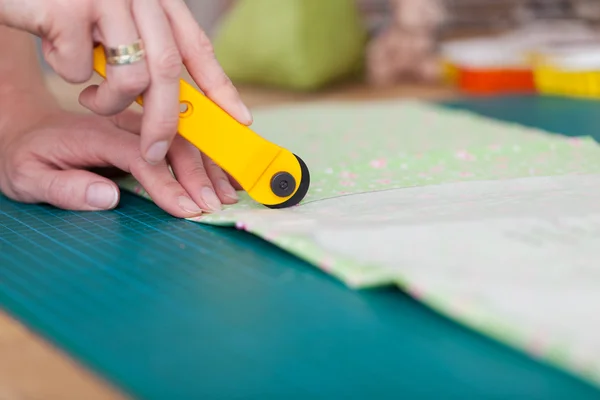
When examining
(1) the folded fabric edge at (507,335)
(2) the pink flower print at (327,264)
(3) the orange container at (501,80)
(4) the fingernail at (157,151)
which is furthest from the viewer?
(3) the orange container at (501,80)

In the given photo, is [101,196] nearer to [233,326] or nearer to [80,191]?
[80,191]

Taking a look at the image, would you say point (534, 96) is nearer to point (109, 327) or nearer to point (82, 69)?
point (82, 69)

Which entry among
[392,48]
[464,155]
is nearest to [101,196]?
[464,155]

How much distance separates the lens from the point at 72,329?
1.60 feet

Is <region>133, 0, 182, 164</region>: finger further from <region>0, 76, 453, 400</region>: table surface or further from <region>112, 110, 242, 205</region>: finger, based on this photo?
<region>0, 76, 453, 400</region>: table surface

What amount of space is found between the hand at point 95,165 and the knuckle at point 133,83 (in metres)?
0.11

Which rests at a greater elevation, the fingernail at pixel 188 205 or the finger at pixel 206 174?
the finger at pixel 206 174

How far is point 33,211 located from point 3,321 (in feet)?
0.87

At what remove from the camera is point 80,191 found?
2.47 feet

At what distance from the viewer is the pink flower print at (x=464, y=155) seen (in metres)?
0.93

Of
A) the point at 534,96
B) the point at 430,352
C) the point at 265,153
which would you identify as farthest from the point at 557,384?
the point at 534,96

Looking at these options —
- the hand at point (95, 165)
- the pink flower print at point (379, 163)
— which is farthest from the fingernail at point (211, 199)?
the pink flower print at point (379, 163)

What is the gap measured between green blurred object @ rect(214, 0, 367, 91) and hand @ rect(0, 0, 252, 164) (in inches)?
46.2

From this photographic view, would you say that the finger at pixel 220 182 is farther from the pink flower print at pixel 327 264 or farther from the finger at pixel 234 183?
the pink flower print at pixel 327 264
